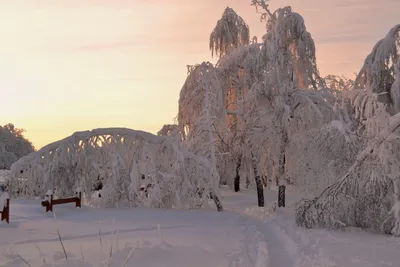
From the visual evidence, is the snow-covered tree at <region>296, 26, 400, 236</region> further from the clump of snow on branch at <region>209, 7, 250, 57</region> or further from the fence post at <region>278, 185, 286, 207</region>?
the clump of snow on branch at <region>209, 7, 250, 57</region>

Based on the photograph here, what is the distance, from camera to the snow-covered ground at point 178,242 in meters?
8.18

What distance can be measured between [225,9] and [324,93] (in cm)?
883

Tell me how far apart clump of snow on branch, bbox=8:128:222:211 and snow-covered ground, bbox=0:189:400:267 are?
5.81ft

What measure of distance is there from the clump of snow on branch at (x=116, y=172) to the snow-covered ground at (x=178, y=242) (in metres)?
1.77

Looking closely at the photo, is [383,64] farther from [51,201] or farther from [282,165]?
[51,201]

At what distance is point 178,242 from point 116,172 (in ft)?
29.7

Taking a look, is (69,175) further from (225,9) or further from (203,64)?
(225,9)

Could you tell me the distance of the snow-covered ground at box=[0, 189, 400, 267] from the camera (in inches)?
322

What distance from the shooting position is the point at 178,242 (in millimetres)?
10188

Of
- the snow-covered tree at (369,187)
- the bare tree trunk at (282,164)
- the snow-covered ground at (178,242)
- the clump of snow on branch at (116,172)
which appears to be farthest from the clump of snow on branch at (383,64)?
the clump of snow on branch at (116,172)

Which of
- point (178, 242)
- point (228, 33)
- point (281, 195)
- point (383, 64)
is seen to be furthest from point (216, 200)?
point (228, 33)

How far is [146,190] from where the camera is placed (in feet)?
62.4

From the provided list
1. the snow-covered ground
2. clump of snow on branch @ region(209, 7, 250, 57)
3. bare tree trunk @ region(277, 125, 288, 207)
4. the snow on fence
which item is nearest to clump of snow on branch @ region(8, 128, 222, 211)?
the snow on fence

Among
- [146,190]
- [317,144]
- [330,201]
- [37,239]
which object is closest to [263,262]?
[37,239]
